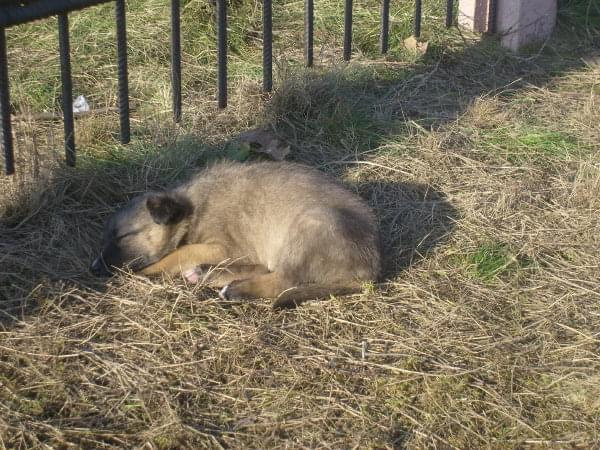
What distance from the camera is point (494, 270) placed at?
5.01 metres

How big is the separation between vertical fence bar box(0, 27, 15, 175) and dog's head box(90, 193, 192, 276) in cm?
69

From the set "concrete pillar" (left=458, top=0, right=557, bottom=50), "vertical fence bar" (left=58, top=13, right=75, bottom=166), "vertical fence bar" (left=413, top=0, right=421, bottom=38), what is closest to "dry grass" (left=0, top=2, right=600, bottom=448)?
"vertical fence bar" (left=58, top=13, right=75, bottom=166)

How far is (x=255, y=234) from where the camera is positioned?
538 cm

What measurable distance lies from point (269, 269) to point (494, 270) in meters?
1.26

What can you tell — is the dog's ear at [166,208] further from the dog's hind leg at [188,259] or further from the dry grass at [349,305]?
the dry grass at [349,305]

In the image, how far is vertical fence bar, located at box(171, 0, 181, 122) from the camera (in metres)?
6.15

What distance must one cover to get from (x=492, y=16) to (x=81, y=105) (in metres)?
3.94

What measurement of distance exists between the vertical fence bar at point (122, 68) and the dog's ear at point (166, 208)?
0.83 m

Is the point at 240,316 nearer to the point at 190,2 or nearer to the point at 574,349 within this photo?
the point at 574,349

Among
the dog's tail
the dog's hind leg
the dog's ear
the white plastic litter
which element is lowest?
the dog's hind leg

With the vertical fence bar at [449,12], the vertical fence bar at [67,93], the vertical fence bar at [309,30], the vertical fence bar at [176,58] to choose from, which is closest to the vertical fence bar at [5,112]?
the vertical fence bar at [67,93]

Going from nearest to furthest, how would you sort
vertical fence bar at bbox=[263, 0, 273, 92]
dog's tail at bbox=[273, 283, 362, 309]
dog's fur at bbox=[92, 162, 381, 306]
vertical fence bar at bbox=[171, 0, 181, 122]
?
dog's tail at bbox=[273, 283, 362, 309] → dog's fur at bbox=[92, 162, 381, 306] → vertical fence bar at bbox=[171, 0, 181, 122] → vertical fence bar at bbox=[263, 0, 273, 92]

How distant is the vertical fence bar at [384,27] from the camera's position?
25.1ft

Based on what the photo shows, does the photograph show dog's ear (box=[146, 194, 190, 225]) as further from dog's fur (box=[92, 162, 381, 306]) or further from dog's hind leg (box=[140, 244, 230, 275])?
dog's hind leg (box=[140, 244, 230, 275])
